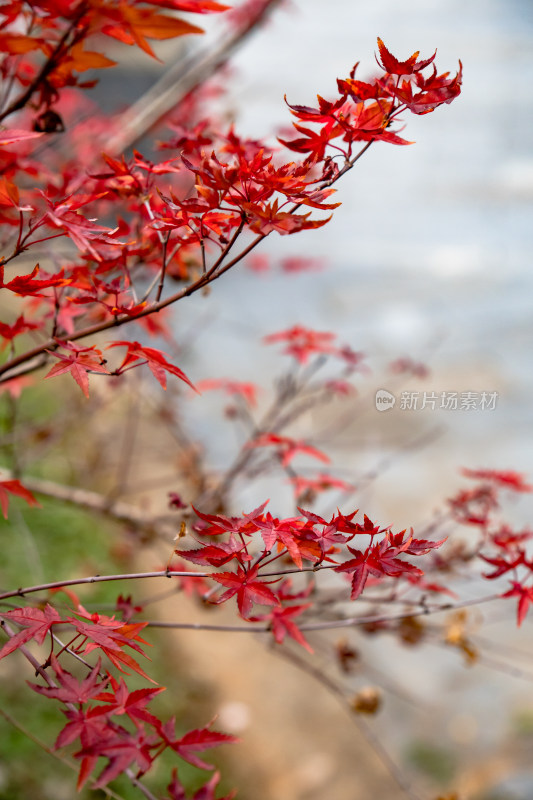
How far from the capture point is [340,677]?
2.34m

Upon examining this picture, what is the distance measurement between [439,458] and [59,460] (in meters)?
1.61

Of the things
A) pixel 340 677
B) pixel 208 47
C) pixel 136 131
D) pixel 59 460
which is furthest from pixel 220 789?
pixel 208 47

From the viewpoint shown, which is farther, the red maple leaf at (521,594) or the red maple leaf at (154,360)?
the red maple leaf at (521,594)

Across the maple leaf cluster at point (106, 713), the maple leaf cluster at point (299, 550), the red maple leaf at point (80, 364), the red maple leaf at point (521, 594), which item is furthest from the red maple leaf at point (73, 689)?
the red maple leaf at point (521, 594)

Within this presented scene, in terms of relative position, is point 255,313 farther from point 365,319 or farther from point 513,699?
point 513,699

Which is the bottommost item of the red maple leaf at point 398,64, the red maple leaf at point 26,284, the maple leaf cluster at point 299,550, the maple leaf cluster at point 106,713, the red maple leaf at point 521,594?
the red maple leaf at point 521,594

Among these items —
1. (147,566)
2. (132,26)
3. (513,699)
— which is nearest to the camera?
(132,26)

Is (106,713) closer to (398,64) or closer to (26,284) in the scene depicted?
(26,284)

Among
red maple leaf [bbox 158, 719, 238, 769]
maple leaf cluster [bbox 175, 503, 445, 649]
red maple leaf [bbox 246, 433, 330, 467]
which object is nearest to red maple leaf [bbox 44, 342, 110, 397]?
maple leaf cluster [bbox 175, 503, 445, 649]

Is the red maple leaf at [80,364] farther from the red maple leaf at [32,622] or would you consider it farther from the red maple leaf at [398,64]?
the red maple leaf at [398,64]

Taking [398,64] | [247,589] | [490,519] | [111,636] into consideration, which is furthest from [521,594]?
[398,64]

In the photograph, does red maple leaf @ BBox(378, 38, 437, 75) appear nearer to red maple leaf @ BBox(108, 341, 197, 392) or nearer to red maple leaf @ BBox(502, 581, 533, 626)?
red maple leaf @ BBox(108, 341, 197, 392)

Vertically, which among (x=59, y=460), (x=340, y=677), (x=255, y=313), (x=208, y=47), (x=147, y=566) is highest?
(x=208, y=47)

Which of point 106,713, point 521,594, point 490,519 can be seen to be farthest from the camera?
point 490,519
